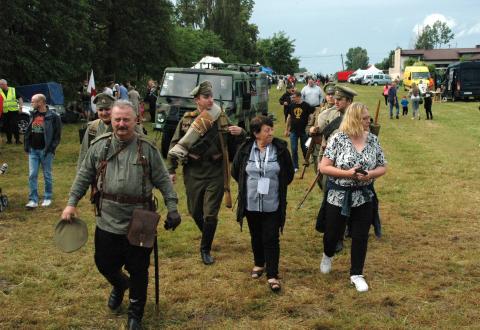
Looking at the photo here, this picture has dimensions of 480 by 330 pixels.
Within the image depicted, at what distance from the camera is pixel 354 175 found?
190 inches

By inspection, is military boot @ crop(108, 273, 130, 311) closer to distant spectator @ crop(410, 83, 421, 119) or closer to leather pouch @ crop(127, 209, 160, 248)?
leather pouch @ crop(127, 209, 160, 248)

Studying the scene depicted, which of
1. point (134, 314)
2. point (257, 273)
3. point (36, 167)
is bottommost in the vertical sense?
point (257, 273)

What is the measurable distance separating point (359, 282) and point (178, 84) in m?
9.44

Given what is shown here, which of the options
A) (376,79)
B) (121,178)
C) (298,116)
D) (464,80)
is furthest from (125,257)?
(376,79)

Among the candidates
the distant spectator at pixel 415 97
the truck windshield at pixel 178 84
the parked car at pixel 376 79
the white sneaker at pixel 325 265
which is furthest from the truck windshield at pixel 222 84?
the parked car at pixel 376 79

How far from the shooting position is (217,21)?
60875mm

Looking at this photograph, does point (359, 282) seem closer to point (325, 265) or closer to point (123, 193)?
point (325, 265)

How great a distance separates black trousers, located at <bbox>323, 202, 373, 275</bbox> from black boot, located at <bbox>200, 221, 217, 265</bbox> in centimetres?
126

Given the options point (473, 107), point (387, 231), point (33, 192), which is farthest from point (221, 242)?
point (473, 107)

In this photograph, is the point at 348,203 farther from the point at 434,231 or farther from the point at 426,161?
the point at 426,161

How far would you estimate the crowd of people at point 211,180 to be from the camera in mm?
4145

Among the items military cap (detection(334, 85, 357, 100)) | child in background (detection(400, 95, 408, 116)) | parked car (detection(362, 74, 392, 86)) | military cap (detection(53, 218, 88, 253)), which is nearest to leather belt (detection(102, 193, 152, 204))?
military cap (detection(53, 218, 88, 253))

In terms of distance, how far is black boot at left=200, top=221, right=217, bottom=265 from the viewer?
19.4 ft

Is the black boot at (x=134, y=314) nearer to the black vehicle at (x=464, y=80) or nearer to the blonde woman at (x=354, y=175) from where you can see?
the blonde woman at (x=354, y=175)
